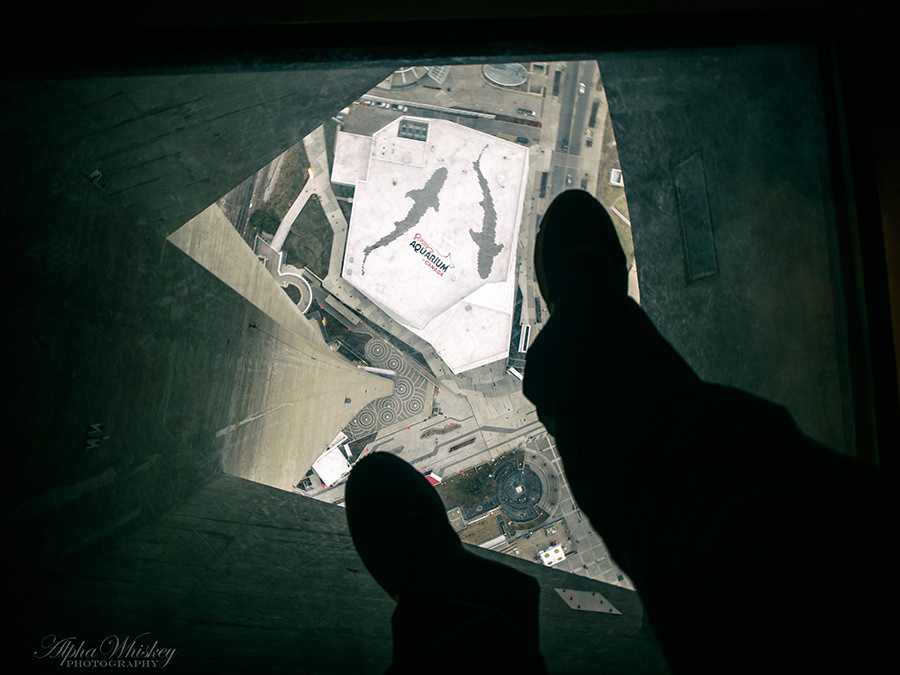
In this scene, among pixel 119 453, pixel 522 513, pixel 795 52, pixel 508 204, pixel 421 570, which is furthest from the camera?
pixel 522 513

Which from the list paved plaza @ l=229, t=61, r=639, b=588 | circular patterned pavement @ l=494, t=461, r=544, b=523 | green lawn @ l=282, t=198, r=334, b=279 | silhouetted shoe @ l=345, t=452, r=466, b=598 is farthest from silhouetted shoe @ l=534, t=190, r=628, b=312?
green lawn @ l=282, t=198, r=334, b=279

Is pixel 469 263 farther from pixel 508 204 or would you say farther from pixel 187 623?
pixel 187 623

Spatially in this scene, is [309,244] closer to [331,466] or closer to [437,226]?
[437,226]

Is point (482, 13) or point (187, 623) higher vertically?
point (482, 13)

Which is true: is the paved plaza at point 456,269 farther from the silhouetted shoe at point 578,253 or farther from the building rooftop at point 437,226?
the silhouetted shoe at point 578,253

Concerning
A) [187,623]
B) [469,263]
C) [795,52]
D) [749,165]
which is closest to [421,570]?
[187,623]
